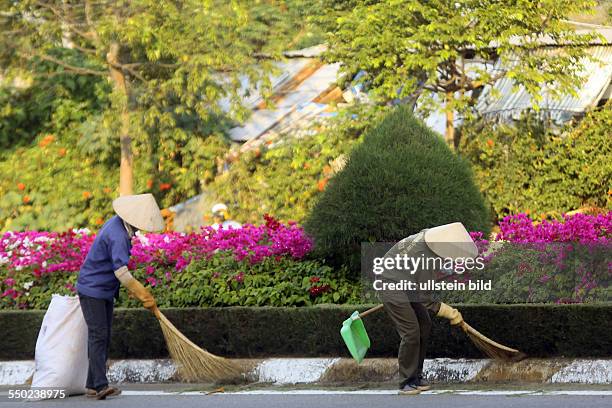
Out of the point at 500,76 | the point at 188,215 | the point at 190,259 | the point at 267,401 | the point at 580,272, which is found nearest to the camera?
the point at 267,401

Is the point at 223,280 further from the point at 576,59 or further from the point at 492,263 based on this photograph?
the point at 576,59

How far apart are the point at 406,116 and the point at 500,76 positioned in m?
6.71

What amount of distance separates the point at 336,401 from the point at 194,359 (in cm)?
143

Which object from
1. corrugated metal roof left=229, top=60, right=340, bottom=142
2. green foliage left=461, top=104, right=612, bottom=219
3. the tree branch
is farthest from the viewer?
corrugated metal roof left=229, top=60, right=340, bottom=142

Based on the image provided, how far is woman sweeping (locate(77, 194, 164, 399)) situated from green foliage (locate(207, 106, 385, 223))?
28.2 feet

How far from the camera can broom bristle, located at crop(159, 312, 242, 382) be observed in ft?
28.6

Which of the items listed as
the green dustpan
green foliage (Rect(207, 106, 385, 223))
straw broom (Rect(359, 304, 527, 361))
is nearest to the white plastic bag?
the green dustpan

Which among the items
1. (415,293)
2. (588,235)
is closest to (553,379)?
(415,293)

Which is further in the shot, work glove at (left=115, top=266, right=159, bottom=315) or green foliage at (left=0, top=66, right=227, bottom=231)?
green foliage at (left=0, top=66, right=227, bottom=231)

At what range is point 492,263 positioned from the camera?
9.77 metres

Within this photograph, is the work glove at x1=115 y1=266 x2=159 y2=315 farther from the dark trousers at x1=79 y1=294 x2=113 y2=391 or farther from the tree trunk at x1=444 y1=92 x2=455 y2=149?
the tree trunk at x1=444 y1=92 x2=455 y2=149

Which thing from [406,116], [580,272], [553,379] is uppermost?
[406,116]

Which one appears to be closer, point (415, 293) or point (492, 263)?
point (415, 293)

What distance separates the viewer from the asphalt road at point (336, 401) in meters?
7.29
